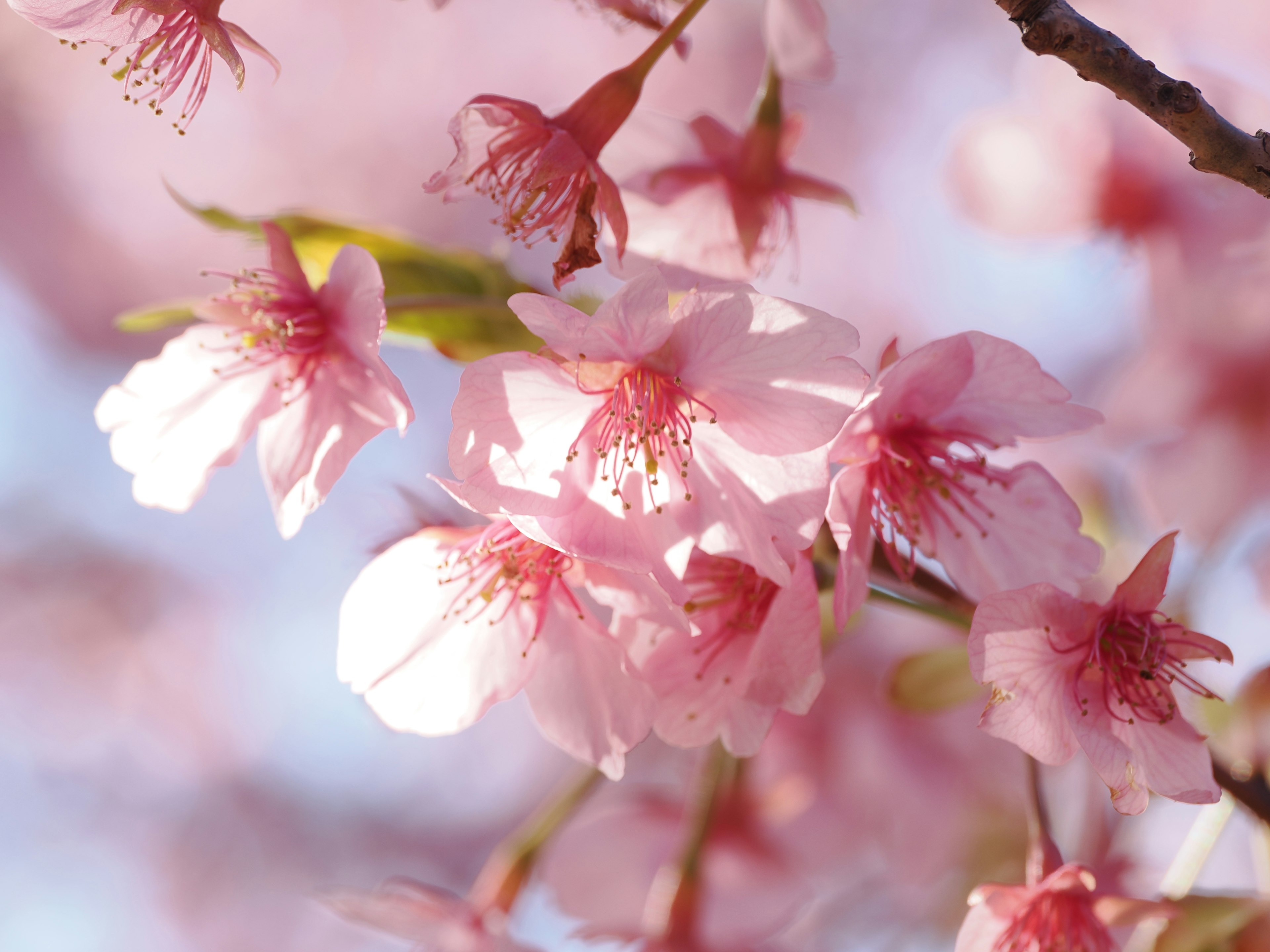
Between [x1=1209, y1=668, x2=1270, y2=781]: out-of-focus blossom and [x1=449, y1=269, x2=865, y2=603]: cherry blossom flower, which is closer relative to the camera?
[x1=449, y1=269, x2=865, y2=603]: cherry blossom flower

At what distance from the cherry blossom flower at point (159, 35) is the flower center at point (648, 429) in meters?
0.29

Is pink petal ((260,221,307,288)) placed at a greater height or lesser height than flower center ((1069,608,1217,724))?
lesser

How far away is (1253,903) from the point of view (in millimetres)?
721

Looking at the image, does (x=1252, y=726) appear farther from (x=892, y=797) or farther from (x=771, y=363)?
(x=771, y=363)

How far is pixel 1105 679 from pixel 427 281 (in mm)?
566

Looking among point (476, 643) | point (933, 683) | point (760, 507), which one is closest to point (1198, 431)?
point (933, 683)

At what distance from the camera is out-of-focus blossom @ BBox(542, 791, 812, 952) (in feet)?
3.38

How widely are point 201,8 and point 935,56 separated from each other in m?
2.46

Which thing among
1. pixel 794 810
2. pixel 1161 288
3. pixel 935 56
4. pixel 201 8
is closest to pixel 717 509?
pixel 201 8

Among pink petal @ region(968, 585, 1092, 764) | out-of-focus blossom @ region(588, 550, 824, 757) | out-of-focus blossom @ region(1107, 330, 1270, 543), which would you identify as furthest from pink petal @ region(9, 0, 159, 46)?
out-of-focus blossom @ region(1107, 330, 1270, 543)

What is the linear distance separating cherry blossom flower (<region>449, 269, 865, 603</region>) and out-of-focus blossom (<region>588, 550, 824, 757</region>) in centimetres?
3

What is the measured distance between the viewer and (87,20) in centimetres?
55

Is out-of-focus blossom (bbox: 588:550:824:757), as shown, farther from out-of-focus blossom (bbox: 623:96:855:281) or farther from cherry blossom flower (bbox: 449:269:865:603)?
out-of-focus blossom (bbox: 623:96:855:281)

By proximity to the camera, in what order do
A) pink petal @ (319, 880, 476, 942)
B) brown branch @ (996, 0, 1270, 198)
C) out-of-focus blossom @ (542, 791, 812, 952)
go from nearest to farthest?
brown branch @ (996, 0, 1270, 198) < pink petal @ (319, 880, 476, 942) < out-of-focus blossom @ (542, 791, 812, 952)
